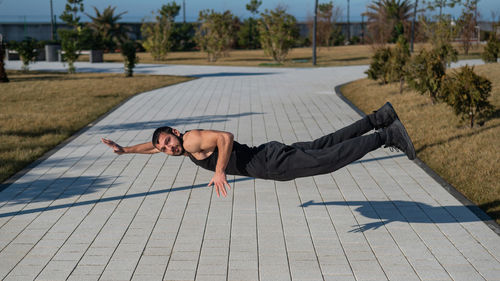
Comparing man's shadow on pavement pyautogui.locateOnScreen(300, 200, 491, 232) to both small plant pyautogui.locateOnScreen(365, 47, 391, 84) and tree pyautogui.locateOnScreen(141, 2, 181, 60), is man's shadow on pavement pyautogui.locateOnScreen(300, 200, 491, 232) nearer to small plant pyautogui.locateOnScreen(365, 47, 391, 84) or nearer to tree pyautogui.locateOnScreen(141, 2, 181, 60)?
small plant pyautogui.locateOnScreen(365, 47, 391, 84)

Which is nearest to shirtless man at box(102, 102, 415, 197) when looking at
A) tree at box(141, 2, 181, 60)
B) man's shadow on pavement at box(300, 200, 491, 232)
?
man's shadow on pavement at box(300, 200, 491, 232)

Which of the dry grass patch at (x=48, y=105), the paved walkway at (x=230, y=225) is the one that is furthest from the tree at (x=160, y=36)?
the paved walkway at (x=230, y=225)

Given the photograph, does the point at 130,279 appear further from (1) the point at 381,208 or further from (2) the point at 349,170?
(2) the point at 349,170

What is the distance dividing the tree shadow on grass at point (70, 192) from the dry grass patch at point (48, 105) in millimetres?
1088

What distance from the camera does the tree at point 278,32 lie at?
31359 mm

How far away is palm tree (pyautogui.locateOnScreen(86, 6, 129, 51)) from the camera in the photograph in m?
48.7

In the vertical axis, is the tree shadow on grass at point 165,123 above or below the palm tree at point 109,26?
below

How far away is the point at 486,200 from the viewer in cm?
677

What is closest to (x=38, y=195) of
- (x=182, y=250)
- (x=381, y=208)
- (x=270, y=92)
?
(x=182, y=250)

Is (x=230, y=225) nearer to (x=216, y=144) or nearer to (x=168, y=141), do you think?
(x=216, y=144)

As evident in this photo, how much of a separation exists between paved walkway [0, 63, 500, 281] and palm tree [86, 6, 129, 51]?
136ft

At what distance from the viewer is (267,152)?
204 inches

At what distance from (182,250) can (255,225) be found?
1008 mm

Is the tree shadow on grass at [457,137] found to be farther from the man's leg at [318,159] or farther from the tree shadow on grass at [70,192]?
the man's leg at [318,159]
